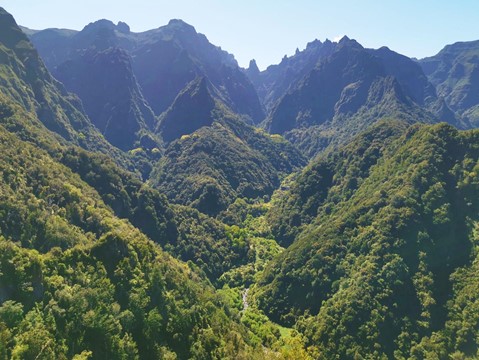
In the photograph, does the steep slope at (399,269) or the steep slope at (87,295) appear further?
the steep slope at (399,269)

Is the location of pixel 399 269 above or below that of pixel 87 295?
below

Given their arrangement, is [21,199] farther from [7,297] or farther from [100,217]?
[7,297]

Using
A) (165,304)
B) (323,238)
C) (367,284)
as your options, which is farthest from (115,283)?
(323,238)

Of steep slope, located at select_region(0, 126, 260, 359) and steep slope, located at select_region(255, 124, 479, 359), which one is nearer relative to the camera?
steep slope, located at select_region(0, 126, 260, 359)
